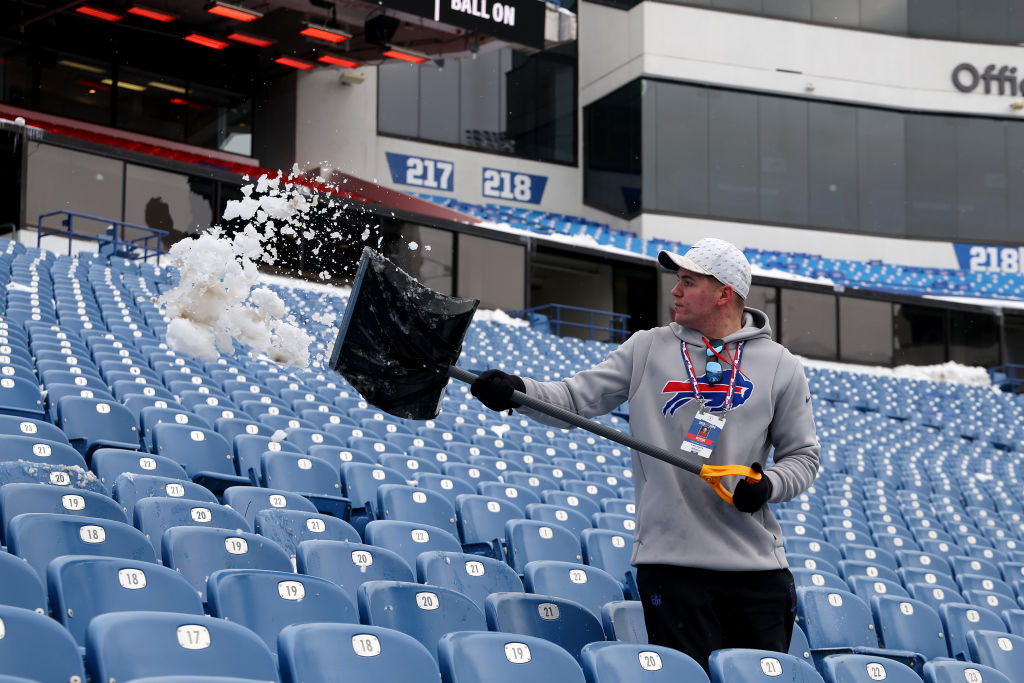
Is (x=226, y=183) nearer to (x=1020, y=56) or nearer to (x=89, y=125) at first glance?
(x=89, y=125)

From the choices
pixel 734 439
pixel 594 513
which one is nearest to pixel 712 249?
pixel 734 439

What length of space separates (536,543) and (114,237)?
1231cm

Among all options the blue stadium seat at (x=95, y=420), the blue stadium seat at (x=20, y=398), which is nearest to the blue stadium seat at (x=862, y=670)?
the blue stadium seat at (x=95, y=420)

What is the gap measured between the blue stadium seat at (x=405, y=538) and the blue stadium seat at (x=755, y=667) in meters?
1.70

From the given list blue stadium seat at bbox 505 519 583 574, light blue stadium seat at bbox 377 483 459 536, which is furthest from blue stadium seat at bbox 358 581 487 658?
light blue stadium seat at bbox 377 483 459 536

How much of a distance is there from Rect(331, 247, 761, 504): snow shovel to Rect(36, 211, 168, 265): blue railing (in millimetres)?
12937

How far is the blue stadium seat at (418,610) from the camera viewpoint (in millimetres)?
3141

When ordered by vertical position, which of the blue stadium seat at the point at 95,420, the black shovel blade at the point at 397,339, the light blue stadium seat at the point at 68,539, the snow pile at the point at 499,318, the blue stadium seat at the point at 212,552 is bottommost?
the blue stadium seat at the point at 212,552

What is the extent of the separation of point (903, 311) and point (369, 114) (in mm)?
12554

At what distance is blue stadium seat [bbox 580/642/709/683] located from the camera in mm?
2730

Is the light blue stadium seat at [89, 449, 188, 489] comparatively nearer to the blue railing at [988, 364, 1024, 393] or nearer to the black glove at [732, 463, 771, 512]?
the black glove at [732, 463, 771, 512]

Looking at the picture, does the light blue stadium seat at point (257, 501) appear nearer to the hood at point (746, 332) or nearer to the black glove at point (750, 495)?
the hood at point (746, 332)

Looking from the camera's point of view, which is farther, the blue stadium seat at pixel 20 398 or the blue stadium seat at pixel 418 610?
the blue stadium seat at pixel 20 398

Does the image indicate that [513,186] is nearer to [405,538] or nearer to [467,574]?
[405,538]
